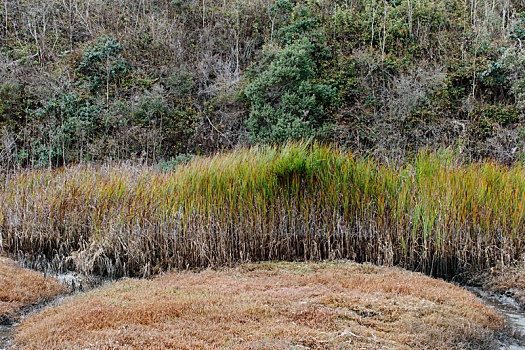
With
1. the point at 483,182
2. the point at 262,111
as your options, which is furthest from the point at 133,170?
the point at 262,111

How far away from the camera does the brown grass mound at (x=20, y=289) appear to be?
3.92 meters

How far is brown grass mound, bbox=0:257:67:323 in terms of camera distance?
3.92 metres

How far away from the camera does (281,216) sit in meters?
5.62

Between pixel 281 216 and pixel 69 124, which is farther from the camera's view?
pixel 69 124

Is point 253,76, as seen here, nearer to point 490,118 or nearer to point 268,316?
point 490,118

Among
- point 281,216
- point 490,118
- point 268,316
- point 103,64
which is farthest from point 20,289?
point 490,118

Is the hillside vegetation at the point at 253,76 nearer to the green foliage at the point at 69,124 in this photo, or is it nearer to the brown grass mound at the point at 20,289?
the green foliage at the point at 69,124

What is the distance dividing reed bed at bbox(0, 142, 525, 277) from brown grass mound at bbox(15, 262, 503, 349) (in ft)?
2.68

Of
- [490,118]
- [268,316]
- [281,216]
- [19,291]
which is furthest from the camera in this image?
[490,118]

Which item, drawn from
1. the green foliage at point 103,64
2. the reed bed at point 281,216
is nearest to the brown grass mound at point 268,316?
the reed bed at point 281,216

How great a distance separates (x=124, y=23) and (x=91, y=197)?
37.3 ft

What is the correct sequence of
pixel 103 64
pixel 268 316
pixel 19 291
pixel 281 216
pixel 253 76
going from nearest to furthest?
pixel 268 316, pixel 19 291, pixel 281 216, pixel 253 76, pixel 103 64

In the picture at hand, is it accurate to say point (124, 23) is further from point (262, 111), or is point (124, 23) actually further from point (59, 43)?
point (262, 111)

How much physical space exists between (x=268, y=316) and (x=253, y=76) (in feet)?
34.2
